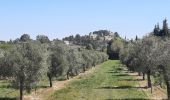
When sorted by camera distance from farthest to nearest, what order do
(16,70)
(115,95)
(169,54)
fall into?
(115,95) → (16,70) → (169,54)

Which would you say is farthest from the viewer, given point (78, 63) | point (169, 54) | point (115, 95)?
Result: point (78, 63)

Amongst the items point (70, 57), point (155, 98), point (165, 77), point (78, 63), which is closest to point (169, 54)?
point (165, 77)

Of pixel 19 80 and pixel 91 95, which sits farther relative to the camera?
pixel 91 95

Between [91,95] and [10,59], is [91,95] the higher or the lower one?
the lower one

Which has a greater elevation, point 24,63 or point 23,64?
point 24,63

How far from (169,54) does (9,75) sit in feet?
75.5

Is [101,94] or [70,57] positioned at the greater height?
[70,57]

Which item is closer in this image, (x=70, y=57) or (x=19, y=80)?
(x=19, y=80)

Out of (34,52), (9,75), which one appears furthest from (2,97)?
(34,52)

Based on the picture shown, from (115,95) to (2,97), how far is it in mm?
17321

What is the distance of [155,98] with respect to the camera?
6178 cm

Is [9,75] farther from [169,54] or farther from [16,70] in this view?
[169,54]

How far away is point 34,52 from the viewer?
6044cm

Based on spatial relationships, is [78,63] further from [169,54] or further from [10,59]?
[169,54]
